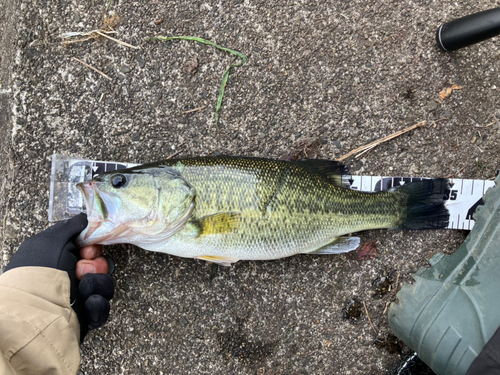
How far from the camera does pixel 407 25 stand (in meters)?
2.83

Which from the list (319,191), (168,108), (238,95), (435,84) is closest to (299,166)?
(319,191)

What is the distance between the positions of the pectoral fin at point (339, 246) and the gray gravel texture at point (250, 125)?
24 cm

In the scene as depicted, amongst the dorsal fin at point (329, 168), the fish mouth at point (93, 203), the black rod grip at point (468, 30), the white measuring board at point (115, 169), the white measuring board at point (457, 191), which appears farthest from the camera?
the white measuring board at point (457, 191)

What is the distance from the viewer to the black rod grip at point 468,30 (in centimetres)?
239

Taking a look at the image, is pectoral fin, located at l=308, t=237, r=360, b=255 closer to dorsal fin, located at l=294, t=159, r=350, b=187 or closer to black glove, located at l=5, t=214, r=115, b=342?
dorsal fin, located at l=294, t=159, r=350, b=187

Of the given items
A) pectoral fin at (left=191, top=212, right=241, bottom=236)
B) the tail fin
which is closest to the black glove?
pectoral fin at (left=191, top=212, right=241, bottom=236)

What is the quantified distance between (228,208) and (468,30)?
237cm

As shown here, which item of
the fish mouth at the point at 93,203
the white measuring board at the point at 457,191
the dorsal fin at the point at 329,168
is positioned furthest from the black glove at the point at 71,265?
the white measuring board at the point at 457,191

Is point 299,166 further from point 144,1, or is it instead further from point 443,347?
point 144,1

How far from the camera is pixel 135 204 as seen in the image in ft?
7.48

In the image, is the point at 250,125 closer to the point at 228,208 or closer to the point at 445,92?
the point at 228,208

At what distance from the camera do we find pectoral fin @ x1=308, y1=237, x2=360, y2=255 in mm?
2584

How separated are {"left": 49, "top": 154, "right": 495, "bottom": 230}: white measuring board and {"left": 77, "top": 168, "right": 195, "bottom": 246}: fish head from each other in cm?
45

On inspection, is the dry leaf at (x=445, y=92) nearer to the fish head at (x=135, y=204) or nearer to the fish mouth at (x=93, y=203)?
the fish head at (x=135, y=204)
